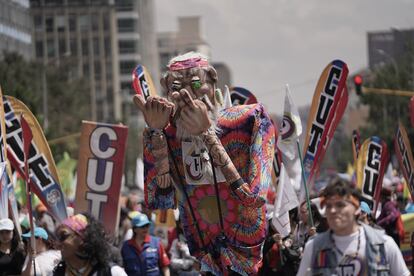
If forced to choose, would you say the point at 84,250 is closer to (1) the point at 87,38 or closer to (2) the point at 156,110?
(2) the point at 156,110

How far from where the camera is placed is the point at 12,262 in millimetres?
11109

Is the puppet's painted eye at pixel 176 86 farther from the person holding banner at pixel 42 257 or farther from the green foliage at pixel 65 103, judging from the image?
the green foliage at pixel 65 103

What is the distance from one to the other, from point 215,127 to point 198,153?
20 centimetres

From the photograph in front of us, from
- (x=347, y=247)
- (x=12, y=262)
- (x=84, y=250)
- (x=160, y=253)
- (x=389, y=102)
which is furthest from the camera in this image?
(x=389, y=102)

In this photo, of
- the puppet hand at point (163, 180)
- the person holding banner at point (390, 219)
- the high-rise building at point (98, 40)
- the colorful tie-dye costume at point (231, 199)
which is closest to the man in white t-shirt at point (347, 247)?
Answer: the colorful tie-dye costume at point (231, 199)

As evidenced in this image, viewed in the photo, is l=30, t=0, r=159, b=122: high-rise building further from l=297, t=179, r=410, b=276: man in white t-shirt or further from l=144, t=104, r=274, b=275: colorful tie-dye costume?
l=297, t=179, r=410, b=276: man in white t-shirt

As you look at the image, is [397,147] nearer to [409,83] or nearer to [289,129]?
[289,129]

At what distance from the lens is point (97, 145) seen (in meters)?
13.5

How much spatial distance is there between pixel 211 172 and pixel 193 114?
47 cm

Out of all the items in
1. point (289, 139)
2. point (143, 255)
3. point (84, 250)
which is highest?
point (289, 139)

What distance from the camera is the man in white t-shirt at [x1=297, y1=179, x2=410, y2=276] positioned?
6.70m

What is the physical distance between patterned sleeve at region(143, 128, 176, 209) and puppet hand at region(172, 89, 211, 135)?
1.38ft

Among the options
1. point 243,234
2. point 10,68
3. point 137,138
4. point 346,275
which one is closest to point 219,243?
point 243,234

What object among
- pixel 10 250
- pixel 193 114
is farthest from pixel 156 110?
pixel 10 250
